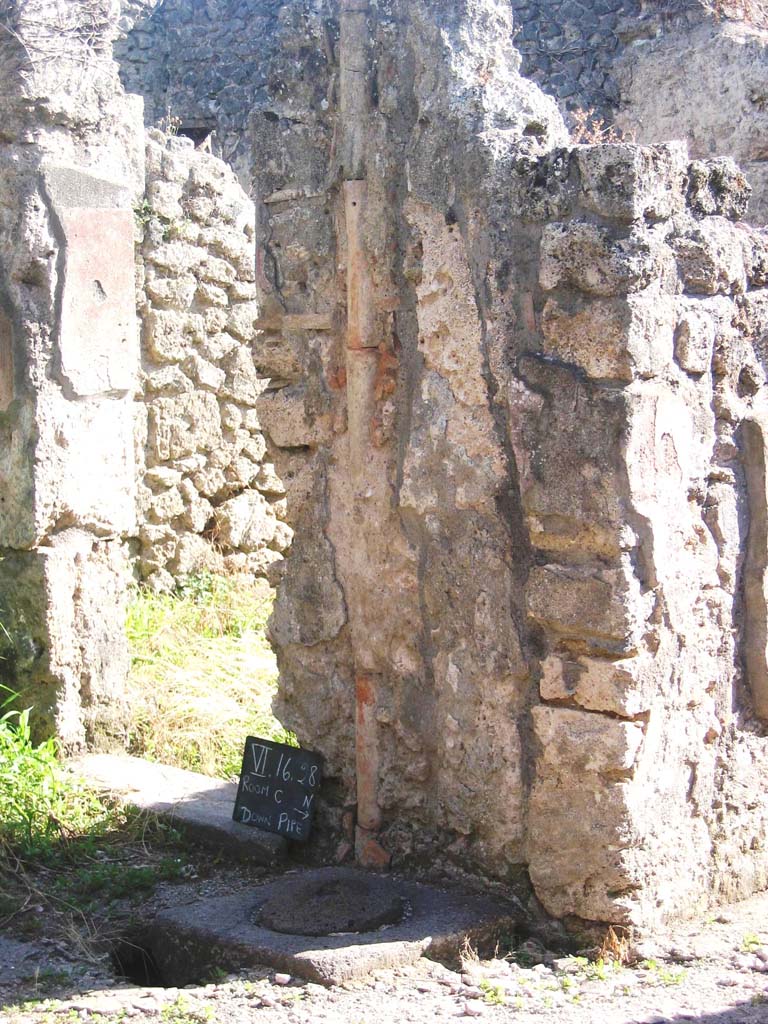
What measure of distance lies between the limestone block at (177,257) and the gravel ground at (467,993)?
3.96m

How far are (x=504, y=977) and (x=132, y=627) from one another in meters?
3.21

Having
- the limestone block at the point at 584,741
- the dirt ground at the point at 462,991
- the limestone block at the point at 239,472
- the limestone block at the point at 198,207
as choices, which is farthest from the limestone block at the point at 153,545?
the limestone block at the point at 584,741

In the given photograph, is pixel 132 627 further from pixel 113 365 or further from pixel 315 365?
pixel 315 365

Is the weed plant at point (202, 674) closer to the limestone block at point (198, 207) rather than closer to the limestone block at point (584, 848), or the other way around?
the limestone block at point (584, 848)

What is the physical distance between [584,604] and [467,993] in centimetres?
92

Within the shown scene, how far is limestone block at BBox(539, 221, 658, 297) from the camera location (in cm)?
305

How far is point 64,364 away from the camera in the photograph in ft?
15.2

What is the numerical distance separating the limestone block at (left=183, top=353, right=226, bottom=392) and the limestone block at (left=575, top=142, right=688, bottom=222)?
382 cm

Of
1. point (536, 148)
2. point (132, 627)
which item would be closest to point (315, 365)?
point (536, 148)

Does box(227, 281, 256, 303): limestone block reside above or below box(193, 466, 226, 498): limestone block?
above

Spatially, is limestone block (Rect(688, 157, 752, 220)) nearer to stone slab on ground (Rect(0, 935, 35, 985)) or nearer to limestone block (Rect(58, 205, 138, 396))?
limestone block (Rect(58, 205, 138, 396))

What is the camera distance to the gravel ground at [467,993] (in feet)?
9.25

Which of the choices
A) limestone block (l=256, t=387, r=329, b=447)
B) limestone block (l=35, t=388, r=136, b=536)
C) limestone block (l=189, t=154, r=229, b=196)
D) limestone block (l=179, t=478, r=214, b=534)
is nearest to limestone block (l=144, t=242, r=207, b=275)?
limestone block (l=189, t=154, r=229, b=196)

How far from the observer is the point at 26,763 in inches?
170
